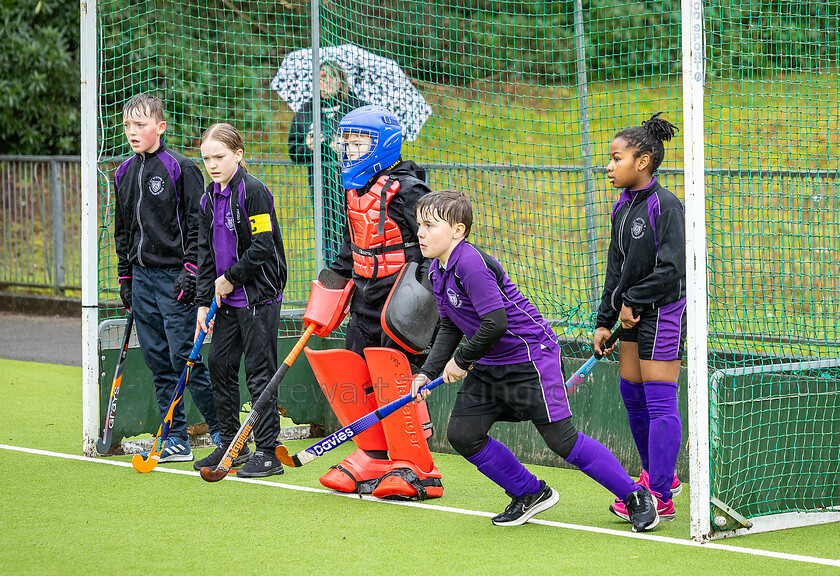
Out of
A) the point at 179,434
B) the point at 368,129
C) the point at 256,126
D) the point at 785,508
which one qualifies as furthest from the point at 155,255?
the point at 256,126

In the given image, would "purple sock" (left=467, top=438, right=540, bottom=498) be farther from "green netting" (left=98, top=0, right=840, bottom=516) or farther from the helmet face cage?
the helmet face cage

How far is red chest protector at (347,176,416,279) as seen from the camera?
4.91m

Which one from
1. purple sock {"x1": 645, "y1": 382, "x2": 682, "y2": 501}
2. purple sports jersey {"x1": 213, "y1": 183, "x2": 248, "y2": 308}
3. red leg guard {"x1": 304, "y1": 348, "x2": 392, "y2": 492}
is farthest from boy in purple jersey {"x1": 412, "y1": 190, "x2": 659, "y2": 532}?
purple sports jersey {"x1": 213, "y1": 183, "x2": 248, "y2": 308}

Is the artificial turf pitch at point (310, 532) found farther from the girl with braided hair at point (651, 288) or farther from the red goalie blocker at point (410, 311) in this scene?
the red goalie blocker at point (410, 311)

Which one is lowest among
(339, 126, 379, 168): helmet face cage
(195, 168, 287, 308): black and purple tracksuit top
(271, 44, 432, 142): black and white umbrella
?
(195, 168, 287, 308): black and purple tracksuit top

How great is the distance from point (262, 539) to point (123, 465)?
162 centimetres

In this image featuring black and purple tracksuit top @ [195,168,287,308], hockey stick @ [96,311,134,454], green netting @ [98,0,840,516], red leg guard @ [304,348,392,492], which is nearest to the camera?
green netting @ [98,0,840,516]

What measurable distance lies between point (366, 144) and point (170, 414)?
180cm

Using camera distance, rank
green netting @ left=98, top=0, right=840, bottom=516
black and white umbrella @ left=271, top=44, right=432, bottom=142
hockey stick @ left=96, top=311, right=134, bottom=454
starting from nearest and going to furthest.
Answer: green netting @ left=98, top=0, right=840, bottom=516, hockey stick @ left=96, top=311, right=134, bottom=454, black and white umbrella @ left=271, top=44, right=432, bottom=142

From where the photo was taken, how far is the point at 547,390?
4.25 m

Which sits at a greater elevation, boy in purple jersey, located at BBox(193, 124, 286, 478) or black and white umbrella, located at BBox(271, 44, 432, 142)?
black and white umbrella, located at BBox(271, 44, 432, 142)

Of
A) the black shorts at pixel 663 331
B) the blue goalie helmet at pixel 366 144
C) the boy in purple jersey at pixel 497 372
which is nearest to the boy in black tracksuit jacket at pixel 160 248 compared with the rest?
the blue goalie helmet at pixel 366 144

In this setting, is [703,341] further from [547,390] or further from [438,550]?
[438,550]

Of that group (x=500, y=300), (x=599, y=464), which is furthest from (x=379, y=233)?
(x=599, y=464)
